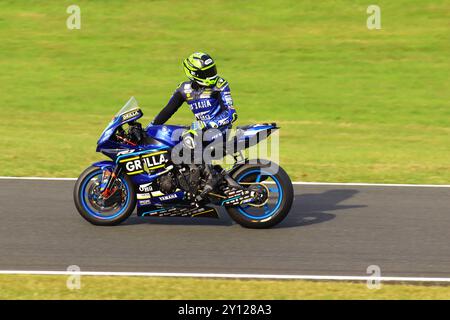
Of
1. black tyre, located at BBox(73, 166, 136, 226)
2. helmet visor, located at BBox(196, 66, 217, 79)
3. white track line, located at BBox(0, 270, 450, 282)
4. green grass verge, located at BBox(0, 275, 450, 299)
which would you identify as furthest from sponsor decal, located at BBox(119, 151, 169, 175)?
green grass verge, located at BBox(0, 275, 450, 299)

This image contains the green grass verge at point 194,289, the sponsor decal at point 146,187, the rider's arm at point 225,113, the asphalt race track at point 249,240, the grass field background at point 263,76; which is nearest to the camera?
the green grass verge at point 194,289

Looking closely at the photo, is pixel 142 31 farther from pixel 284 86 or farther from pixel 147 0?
pixel 284 86

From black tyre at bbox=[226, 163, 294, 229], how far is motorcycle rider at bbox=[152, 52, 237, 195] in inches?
15.7

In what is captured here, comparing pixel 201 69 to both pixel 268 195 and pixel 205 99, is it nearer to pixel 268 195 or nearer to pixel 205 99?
pixel 205 99

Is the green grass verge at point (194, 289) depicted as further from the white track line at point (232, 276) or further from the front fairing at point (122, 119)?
the front fairing at point (122, 119)

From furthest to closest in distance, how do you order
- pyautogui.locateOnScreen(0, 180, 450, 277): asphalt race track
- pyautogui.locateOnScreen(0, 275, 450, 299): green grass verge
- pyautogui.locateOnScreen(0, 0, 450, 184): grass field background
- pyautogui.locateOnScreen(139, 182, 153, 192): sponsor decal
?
pyautogui.locateOnScreen(0, 0, 450, 184): grass field background, pyautogui.locateOnScreen(139, 182, 153, 192): sponsor decal, pyautogui.locateOnScreen(0, 180, 450, 277): asphalt race track, pyautogui.locateOnScreen(0, 275, 450, 299): green grass verge

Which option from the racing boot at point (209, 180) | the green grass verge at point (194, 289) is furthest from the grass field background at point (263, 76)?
the green grass verge at point (194, 289)

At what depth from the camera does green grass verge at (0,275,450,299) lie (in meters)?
7.70

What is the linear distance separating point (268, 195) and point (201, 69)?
1.56 m

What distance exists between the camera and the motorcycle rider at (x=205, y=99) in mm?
9961

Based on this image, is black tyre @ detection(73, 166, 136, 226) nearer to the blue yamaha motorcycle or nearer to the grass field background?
the blue yamaha motorcycle

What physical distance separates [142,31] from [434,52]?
8.39 m

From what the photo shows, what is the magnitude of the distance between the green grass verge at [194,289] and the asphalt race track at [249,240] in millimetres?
387

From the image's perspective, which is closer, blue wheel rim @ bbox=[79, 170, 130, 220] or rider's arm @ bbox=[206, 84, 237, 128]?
rider's arm @ bbox=[206, 84, 237, 128]
